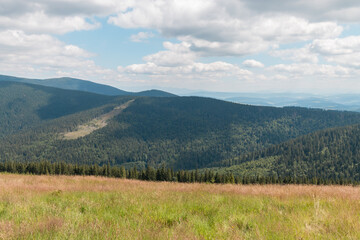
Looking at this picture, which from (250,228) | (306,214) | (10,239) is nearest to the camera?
(10,239)

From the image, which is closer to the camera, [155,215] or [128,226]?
[128,226]

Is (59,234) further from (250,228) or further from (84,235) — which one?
(250,228)

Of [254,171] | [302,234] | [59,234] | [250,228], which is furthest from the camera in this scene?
[254,171]

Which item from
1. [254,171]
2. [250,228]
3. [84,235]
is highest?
[84,235]

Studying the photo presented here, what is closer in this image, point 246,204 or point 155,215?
point 155,215

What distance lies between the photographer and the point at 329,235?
419cm

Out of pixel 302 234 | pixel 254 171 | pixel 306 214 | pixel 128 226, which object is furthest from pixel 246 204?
pixel 254 171

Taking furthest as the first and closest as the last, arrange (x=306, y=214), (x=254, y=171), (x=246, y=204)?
(x=254, y=171) < (x=246, y=204) < (x=306, y=214)

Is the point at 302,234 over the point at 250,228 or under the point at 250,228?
over

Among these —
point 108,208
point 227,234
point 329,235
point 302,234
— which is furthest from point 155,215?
point 329,235

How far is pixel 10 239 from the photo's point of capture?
375cm

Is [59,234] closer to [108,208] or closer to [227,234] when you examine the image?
[108,208]

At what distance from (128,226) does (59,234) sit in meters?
1.39

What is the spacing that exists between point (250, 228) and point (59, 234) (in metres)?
4.31
